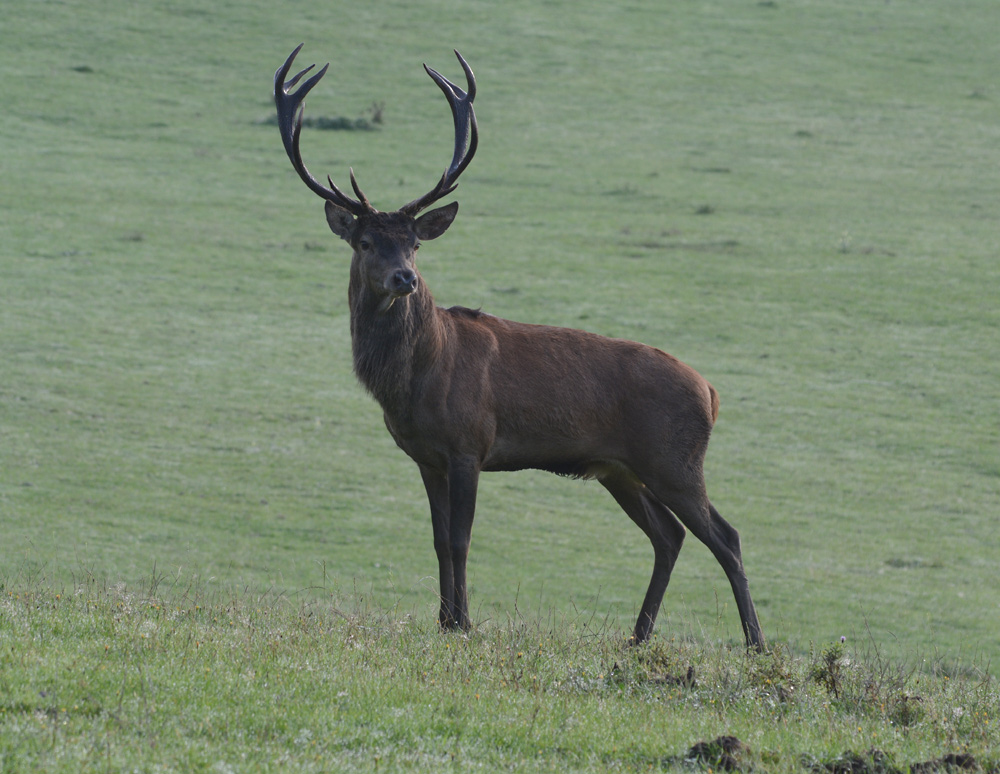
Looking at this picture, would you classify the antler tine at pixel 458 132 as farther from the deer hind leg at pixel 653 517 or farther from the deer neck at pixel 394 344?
the deer hind leg at pixel 653 517

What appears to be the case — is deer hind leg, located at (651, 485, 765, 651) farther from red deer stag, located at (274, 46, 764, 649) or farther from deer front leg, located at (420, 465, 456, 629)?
deer front leg, located at (420, 465, 456, 629)

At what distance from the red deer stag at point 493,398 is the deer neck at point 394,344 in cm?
1

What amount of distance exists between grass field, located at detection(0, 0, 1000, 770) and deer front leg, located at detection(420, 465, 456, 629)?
317 mm

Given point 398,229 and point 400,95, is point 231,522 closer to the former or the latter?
point 398,229

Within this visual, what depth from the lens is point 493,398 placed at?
948cm

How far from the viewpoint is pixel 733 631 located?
15.3 metres

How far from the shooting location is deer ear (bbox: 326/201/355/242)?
9.34 meters

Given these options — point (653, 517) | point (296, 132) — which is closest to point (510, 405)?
point (653, 517)

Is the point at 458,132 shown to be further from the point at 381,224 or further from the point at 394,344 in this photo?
the point at 394,344

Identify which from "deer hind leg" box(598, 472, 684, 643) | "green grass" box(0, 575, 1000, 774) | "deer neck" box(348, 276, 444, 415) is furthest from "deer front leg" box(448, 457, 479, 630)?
"deer hind leg" box(598, 472, 684, 643)

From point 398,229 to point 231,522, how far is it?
9851 mm

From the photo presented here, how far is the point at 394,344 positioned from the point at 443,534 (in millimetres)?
1438

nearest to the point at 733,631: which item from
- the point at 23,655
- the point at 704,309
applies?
the point at 23,655

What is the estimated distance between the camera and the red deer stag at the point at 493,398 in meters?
9.21
